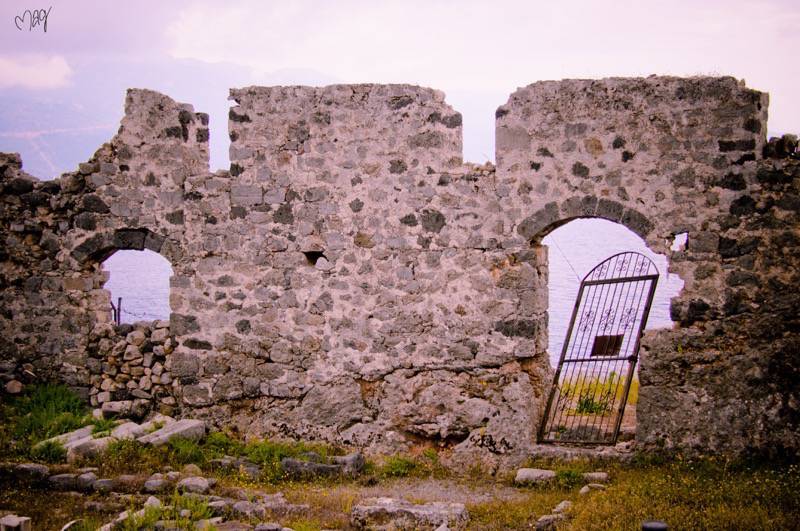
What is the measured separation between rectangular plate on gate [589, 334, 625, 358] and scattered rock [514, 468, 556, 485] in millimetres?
1972

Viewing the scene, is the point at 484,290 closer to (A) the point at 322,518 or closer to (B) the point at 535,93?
(B) the point at 535,93

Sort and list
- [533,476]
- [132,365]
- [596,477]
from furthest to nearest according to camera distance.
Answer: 1. [132,365]
2. [533,476]
3. [596,477]

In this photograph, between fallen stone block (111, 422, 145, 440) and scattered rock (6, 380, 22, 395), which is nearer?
fallen stone block (111, 422, 145, 440)

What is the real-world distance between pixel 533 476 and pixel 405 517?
6.62 feet

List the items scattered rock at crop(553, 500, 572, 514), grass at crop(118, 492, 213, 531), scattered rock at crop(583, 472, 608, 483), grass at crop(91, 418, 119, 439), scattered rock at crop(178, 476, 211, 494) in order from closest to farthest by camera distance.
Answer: grass at crop(118, 492, 213, 531) → scattered rock at crop(553, 500, 572, 514) → scattered rock at crop(178, 476, 211, 494) → scattered rock at crop(583, 472, 608, 483) → grass at crop(91, 418, 119, 439)

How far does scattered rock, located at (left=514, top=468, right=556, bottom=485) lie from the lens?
9406 mm

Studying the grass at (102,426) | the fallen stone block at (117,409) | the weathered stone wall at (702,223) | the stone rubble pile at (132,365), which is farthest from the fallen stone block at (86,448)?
the weathered stone wall at (702,223)

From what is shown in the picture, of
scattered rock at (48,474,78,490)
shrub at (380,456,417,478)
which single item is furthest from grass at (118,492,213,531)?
shrub at (380,456,417,478)

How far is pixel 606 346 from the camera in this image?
10.9 meters

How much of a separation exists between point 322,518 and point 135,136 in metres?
5.84

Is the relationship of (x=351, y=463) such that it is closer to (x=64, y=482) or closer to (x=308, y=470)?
(x=308, y=470)

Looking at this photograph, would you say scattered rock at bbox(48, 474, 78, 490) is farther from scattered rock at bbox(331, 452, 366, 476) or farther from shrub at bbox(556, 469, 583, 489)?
shrub at bbox(556, 469, 583, 489)

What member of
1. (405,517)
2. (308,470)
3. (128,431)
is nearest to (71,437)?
(128,431)

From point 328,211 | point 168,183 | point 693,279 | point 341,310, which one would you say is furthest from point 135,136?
point 693,279
